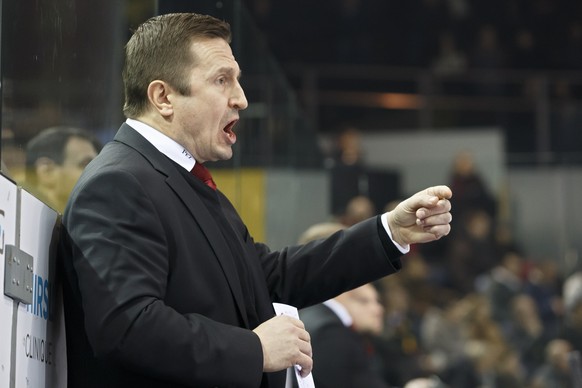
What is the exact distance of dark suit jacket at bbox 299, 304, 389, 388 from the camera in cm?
425

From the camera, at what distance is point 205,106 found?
2561 mm

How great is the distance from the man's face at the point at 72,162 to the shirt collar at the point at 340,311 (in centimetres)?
172

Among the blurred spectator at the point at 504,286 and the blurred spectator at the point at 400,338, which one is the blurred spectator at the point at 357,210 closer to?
the blurred spectator at the point at 400,338

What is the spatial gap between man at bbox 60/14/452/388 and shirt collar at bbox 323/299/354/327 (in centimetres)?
179

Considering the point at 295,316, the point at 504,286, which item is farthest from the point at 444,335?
the point at 295,316

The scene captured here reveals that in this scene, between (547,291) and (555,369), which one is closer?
(555,369)

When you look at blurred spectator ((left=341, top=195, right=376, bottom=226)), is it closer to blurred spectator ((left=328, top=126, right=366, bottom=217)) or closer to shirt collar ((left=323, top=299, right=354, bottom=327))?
blurred spectator ((left=328, top=126, right=366, bottom=217))

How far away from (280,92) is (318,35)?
7.67 m

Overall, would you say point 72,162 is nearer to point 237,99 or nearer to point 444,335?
point 237,99

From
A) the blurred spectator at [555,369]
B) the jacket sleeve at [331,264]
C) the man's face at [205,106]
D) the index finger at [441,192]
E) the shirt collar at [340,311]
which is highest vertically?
the man's face at [205,106]

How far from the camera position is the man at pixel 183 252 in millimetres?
2184

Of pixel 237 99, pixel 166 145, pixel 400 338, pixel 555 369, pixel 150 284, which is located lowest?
pixel 555 369

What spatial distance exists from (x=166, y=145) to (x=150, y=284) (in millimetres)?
437

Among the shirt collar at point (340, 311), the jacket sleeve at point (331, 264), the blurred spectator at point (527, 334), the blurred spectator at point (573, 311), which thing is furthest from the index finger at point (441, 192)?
the blurred spectator at point (527, 334)
